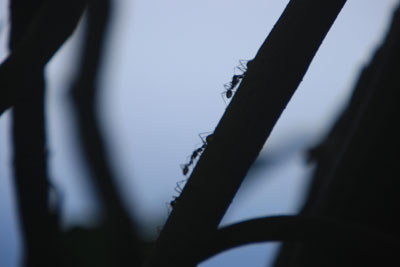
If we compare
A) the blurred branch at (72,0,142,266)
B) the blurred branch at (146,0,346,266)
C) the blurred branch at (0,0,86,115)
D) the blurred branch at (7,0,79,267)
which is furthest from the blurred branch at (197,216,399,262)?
the blurred branch at (72,0,142,266)

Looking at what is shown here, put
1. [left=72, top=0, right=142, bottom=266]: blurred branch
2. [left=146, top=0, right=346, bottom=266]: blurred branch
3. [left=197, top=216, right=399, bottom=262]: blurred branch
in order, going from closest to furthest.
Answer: [left=146, top=0, right=346, bottom=266]: blurred branch
[left=197, top=216, right=399, bottom=262]: blurred branch
[left=72, top=0, right=142, bottom=266]: blurred branch

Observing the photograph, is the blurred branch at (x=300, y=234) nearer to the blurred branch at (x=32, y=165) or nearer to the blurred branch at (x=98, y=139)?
the blurred branch at (x=32, y=165)

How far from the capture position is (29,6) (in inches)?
47.9

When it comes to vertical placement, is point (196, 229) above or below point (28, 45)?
below

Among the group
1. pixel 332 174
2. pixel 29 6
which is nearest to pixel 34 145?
pixel 29 6

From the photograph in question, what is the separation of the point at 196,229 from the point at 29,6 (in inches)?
32.2

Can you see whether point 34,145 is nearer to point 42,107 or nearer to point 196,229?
point 42,107

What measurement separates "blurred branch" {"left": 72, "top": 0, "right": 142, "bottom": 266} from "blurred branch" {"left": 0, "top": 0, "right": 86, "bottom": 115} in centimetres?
93

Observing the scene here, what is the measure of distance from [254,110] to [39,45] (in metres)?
0.50

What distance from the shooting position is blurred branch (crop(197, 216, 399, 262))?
102 centimetres

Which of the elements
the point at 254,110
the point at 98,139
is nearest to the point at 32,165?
the point at 98,139

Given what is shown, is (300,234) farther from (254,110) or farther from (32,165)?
(32,165)

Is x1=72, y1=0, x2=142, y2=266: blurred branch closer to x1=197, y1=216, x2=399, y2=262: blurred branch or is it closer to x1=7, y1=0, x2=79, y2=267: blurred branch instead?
x1=7, y1=0, x2=79, y2=267: blurred branch

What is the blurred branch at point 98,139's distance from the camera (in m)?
1.86
